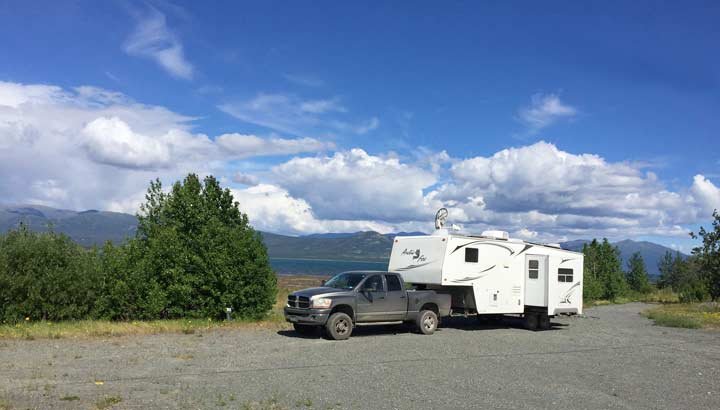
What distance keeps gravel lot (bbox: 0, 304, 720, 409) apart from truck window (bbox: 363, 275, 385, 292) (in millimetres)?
1426

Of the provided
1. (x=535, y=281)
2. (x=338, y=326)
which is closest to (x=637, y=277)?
(x=535, y=281)

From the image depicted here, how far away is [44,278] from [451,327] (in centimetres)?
1311

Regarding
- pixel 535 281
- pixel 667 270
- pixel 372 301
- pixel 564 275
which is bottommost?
pixel 372 301

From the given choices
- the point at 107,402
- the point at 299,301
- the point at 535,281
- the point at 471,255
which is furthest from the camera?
the point at 535,281

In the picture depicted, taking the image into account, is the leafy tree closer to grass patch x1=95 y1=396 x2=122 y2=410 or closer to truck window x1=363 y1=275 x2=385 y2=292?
truck window x1=363 y1=275 x2=385 y2=292

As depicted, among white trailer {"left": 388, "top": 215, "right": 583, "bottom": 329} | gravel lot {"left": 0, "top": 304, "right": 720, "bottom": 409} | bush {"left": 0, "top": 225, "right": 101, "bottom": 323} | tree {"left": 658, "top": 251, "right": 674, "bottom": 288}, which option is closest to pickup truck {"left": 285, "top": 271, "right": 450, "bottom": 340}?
gravel lot {"left": 0, "top": 304, "right": 720, "bottom": 409}

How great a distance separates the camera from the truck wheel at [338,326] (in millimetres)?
16391

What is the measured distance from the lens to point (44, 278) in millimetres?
17766

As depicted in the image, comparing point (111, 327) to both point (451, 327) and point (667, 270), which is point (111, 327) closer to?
point (451, 327)

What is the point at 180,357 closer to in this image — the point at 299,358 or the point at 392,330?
the point at 299,358

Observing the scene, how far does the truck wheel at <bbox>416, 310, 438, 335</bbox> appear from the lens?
18.3 metres

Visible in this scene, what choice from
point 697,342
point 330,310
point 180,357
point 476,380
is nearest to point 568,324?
point 697,342

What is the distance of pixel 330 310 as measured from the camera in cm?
1653

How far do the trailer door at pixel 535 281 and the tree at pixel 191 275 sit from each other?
875 centimetres
